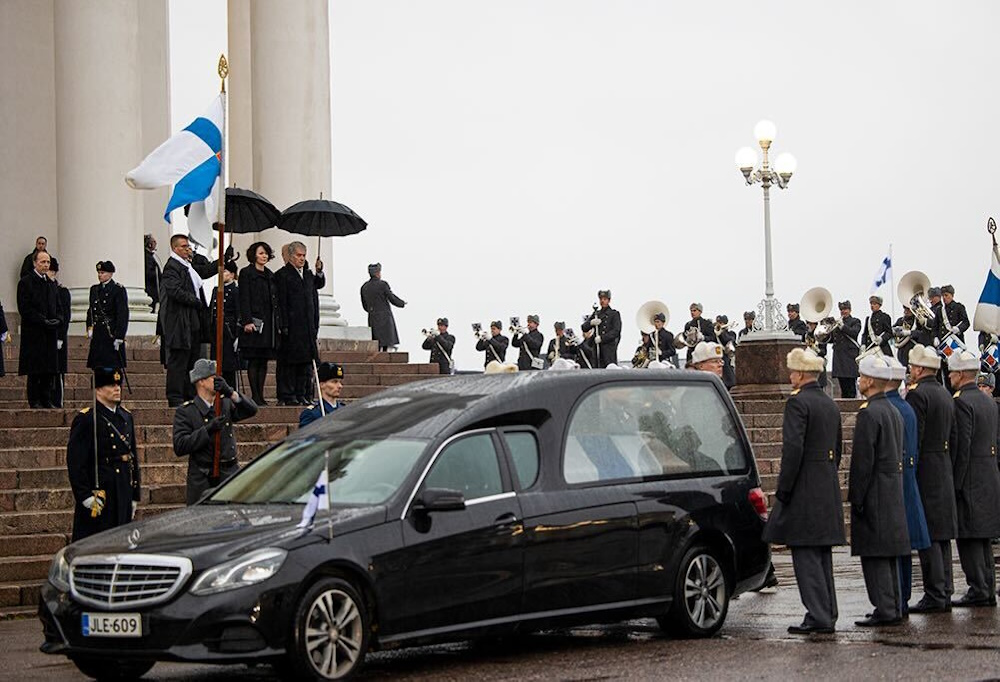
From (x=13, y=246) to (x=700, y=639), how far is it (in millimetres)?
21790

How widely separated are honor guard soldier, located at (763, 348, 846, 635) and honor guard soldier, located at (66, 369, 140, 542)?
4.86 meters

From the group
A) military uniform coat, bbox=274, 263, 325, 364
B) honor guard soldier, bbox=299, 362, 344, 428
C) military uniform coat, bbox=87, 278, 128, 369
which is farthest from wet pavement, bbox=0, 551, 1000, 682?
military uniform coat, bbox=274, 263, 325, 364

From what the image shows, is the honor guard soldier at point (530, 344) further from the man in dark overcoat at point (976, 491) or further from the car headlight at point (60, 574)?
the car headlight at point (60, 574)

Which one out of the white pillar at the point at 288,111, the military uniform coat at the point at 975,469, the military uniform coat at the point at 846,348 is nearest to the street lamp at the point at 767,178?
the military uniform coat at the point at 846,348

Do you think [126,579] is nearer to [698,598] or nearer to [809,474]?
[698,598]

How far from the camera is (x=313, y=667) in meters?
10.8

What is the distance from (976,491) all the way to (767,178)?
837 inches

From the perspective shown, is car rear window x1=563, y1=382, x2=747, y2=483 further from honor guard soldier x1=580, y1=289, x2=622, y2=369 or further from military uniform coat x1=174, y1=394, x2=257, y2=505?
honor guard soldier x1=580, y1=289, x2=622, y2=369

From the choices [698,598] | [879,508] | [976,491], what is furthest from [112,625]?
[976,491]

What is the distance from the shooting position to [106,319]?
22.0 metres

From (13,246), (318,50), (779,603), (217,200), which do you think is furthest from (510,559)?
(13,246)

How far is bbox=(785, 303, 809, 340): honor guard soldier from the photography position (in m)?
38.0

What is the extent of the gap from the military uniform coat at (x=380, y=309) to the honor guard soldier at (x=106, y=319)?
31.4ft

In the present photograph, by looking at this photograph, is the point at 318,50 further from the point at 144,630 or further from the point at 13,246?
the point at 144,630
